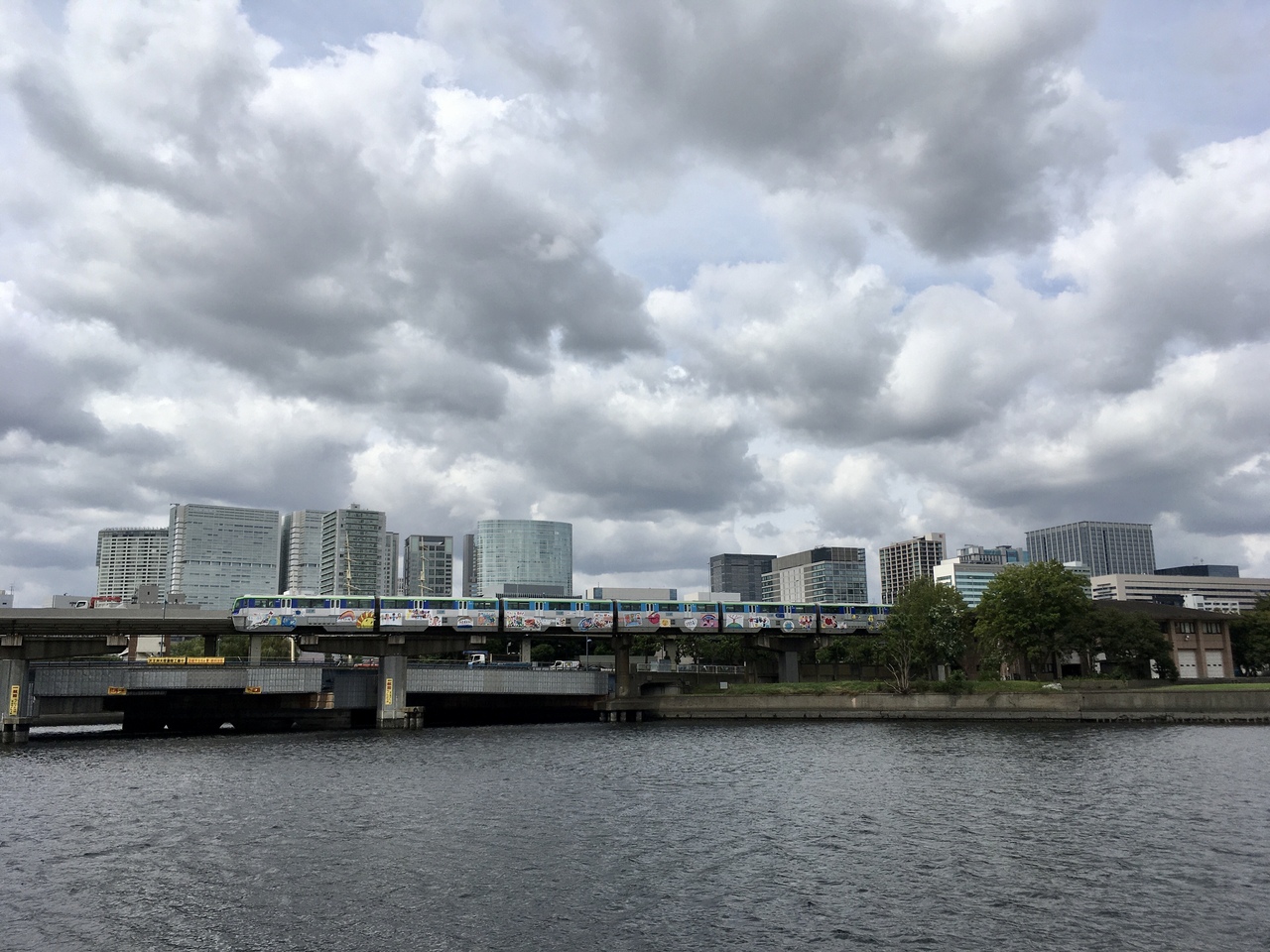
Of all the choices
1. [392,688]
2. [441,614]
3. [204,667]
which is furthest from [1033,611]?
[204,667]

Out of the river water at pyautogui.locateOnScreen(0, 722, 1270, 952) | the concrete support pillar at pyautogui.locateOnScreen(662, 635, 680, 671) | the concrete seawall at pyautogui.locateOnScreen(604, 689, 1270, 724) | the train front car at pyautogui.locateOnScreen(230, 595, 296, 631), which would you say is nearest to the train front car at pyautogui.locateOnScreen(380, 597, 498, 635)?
the train front car at pyautogui.locateOnScreen(230, 595, 296, 631)

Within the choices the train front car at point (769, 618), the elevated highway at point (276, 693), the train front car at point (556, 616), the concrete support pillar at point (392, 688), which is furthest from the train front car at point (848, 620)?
the concrete support pillar at point (392, 688)

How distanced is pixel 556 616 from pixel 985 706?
187 feet

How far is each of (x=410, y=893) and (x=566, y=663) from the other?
130 m

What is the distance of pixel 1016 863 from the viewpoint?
1567 inches

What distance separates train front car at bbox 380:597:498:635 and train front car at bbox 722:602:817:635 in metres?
35.5

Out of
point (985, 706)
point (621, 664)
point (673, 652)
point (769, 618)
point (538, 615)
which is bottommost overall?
point (985, 706)

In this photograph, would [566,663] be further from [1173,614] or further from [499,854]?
[499,854]

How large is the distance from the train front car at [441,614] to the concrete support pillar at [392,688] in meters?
5.09

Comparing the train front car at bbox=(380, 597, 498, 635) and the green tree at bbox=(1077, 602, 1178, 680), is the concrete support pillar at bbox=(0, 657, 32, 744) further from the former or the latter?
the green tree at bbox=(1077, 602, 1178, 680)

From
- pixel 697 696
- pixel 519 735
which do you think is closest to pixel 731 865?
pixel 519 735

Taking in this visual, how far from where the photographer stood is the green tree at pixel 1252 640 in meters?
154

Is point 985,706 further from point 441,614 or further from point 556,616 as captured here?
point 441,614

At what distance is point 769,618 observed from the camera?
479ft
